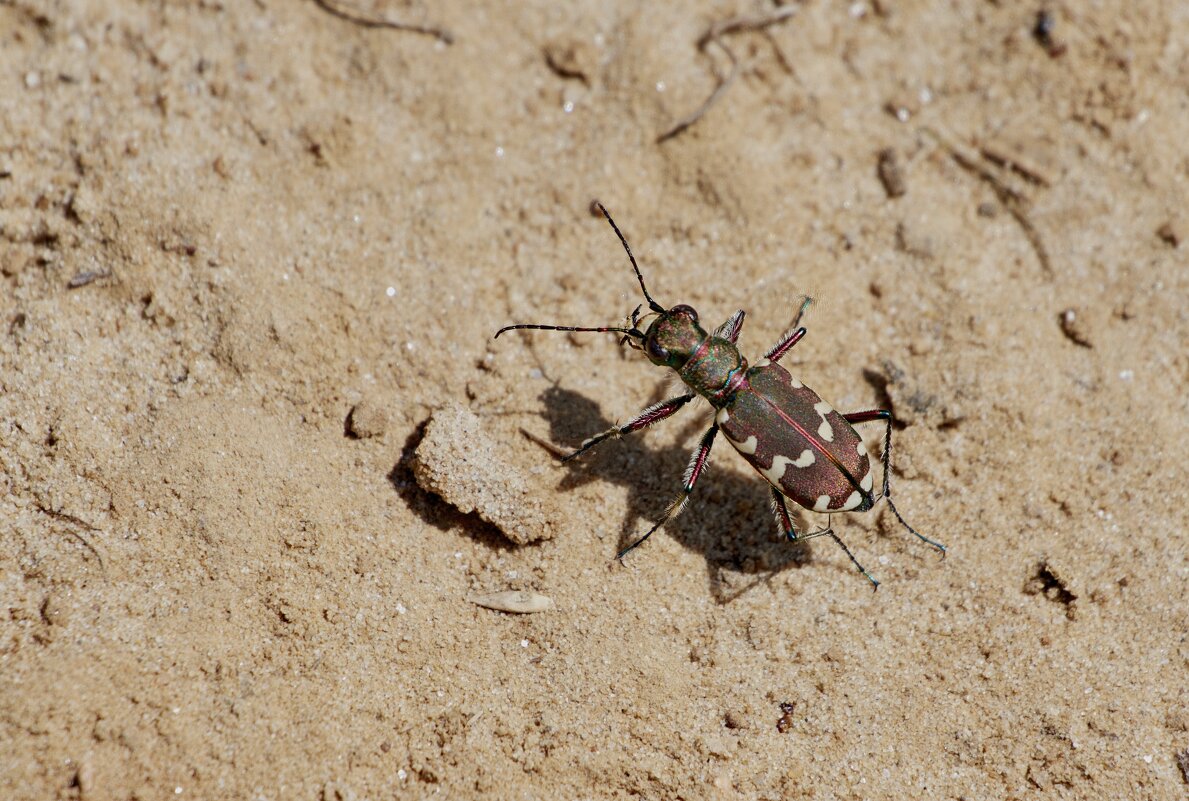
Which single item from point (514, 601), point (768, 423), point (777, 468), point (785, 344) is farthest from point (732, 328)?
point (514, 601)

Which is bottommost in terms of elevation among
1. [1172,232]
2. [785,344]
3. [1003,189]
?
[785,344]

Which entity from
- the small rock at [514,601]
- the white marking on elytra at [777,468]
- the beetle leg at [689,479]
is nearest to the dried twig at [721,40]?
the beetle leg at [689,479]

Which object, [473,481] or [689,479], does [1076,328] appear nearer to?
[689,479]

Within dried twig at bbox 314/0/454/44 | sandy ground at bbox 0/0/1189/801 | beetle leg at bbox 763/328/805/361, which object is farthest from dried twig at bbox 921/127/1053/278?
dried twig at bbox 314/0/454/44

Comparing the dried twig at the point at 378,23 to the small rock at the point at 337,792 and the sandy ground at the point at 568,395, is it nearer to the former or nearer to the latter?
the sandy ground at the point at 568,395

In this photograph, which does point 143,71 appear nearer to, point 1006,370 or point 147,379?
point 147,379
